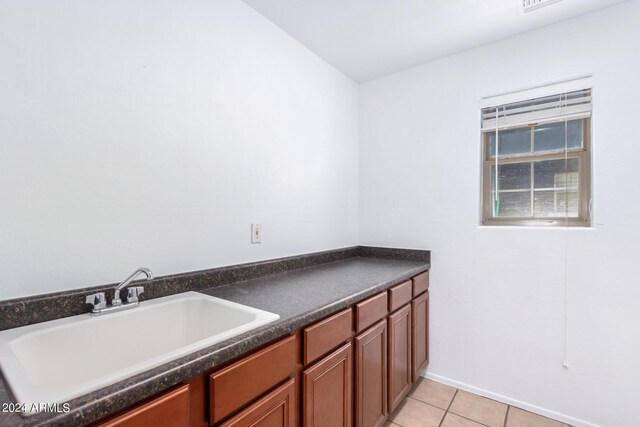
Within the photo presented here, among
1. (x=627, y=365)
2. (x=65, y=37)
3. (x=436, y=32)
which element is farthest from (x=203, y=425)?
(x=436, y=32)

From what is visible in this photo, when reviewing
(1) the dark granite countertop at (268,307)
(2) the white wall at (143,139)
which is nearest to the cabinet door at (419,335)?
(1) the dark granite countertop at (268,307)

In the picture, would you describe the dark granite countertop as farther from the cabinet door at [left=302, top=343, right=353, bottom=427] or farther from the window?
the window

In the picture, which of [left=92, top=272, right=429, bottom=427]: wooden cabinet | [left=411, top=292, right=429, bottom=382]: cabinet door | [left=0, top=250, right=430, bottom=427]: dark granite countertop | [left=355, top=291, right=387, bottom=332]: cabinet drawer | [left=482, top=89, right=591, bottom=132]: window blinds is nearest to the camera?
[left=0, top=250, right=430, bottom=427]: dark granite countertop

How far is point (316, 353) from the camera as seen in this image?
3.99ft

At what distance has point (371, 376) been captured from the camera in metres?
1.59

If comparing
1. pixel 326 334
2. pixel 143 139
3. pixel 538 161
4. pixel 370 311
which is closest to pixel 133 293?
pixel 143 139

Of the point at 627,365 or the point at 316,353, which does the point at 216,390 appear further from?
the point at 627,365

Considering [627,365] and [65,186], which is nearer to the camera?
[65,186]

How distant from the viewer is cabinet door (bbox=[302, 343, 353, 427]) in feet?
3.85

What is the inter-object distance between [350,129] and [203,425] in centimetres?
237

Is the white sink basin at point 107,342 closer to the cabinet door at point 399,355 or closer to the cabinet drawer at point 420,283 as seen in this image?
the cabinet door at point 399,355

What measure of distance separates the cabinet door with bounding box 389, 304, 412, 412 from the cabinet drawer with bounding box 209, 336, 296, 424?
890mm

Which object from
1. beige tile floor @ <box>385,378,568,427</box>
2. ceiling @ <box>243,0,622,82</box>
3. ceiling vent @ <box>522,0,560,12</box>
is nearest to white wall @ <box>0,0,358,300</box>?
ceiling @ <box>243,0,622,82</box>

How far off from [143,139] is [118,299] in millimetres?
667
